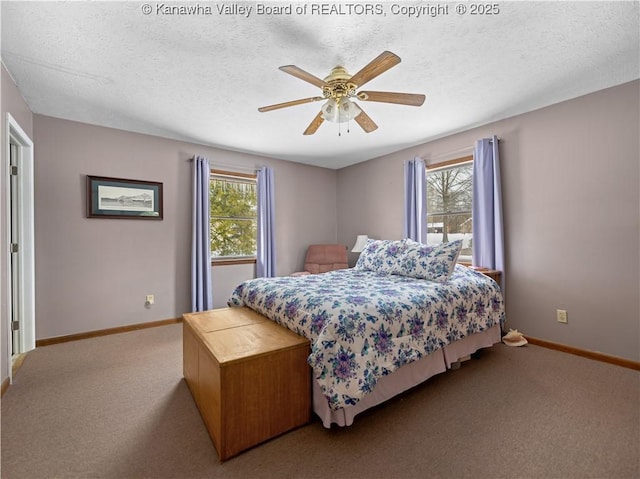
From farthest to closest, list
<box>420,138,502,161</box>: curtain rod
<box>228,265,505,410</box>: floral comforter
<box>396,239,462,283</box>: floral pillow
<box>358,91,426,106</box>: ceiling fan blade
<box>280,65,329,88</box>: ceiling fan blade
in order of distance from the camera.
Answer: <box>420,138,502,161</box>: curtain rod
<box>396,239,462,283</box>: floral pillow
<box>358,91,426,106</box>: ceiling fan blade
<box>280,65,329,88</box>: ceiling fan blade
<box>228,265,505,410</box>: floral comforter

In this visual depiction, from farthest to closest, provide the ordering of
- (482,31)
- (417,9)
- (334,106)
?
1. (334,106)
2. (482,31)
3. (417,9)

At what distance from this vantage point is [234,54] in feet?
7.05

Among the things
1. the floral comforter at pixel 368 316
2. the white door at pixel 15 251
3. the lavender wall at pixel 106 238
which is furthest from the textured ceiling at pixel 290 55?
the floral comforter at pixel 368 316

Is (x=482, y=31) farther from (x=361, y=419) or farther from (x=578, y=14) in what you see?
(x=361, y=419)

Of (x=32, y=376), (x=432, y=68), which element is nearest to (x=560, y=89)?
(x=432, y=68)

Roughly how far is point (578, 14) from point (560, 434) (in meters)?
2.44

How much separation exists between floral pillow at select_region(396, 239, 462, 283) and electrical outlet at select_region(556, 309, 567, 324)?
1.23 meters

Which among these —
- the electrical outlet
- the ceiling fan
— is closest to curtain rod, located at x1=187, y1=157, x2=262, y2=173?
the ceiling fan

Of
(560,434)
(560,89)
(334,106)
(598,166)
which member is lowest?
(560,434)

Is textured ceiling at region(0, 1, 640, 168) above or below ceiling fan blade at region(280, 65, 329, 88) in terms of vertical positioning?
above

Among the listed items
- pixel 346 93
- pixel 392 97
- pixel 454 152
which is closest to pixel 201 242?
pixel 346 93

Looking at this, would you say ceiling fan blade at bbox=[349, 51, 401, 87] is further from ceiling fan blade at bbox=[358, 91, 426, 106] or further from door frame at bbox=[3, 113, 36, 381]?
door frame at bbox=[3, 113, 36, 381]

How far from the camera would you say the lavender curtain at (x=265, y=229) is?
4.55 metres

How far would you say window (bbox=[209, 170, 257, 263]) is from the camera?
4.38m
